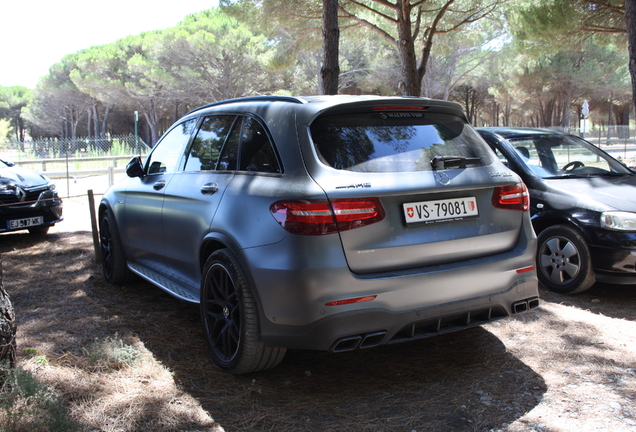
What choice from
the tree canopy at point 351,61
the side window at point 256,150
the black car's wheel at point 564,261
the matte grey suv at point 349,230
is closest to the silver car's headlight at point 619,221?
the black car's wheel at point 564,261

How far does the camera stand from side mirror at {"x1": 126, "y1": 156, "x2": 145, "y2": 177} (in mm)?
4860

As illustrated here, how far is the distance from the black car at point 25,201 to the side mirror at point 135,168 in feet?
12.3

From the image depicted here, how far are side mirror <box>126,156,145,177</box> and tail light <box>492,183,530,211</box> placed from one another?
3.06 meters

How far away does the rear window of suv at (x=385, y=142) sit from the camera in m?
3.03

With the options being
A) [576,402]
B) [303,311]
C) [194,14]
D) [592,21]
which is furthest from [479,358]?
[194,14]

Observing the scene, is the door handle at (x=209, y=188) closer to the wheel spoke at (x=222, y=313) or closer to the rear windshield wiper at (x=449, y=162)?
the wheel spoke at (x=222, y=313)

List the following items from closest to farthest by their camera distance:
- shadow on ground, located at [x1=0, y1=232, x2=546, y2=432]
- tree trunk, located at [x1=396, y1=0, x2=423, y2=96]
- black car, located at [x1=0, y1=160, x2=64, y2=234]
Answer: shadow on ground, located at [x1=0, y1=232, x2=546, y2=432]
black car, located at [x1=0, y1=160, x2=64, y2=234]
tree trunk, located at [x1=396, y1=0, x2=423, y2=96]

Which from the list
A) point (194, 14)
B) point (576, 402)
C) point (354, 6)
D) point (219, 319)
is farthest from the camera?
point (194, 14)

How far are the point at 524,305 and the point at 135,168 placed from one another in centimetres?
338

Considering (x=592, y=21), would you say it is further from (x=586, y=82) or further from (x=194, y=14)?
(x=194, y=14)

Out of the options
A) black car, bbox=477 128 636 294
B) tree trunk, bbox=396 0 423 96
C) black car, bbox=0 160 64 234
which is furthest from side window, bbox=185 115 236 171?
tree trunk, bbox=396 0 423 96

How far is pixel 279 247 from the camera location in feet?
9.43

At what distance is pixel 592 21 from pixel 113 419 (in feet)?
49.3

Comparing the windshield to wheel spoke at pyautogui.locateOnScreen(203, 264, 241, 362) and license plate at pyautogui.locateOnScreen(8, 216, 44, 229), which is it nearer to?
wheel spoke at pyautogui.locateOnScreen(203, 264, 241, 362)
